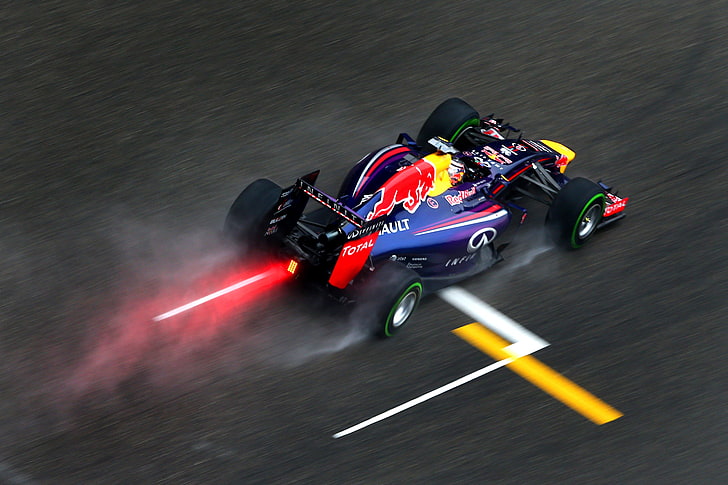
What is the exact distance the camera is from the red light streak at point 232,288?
33.1 feet

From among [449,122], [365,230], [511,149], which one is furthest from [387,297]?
[449,122]

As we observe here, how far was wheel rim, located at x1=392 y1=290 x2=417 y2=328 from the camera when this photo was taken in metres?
9.75

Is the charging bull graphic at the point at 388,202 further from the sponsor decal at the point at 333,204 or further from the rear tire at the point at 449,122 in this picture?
the rear tire at the point at 449,122

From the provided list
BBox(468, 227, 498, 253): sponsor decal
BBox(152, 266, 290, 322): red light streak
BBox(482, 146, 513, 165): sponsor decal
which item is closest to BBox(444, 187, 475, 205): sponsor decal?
BBox(468, 227, 498, 253): sponsor decal

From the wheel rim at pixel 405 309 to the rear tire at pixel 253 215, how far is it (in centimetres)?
165

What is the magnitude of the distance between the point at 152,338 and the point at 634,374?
16.5 feet

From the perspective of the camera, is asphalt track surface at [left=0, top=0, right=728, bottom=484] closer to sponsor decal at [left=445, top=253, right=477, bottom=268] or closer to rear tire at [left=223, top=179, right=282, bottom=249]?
sponsor decal at [left=445, top=253, right=477, bottom=268]

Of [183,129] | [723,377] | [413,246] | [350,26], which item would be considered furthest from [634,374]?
[350,26]

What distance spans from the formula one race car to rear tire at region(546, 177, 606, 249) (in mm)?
12

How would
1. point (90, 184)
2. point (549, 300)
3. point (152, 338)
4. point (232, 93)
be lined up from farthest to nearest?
point (232, 93) → point (90, 184) → point (549, 300) → point (152, 338)

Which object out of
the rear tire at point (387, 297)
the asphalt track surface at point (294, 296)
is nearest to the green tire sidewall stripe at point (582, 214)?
the asphalt track surface at point (294, 296)

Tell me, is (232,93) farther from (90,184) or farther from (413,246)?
(413,246)

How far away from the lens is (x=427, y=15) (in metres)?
15.9

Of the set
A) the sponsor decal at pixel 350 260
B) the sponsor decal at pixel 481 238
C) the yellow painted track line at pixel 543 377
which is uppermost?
the sponsor decal at pixel 350 260
